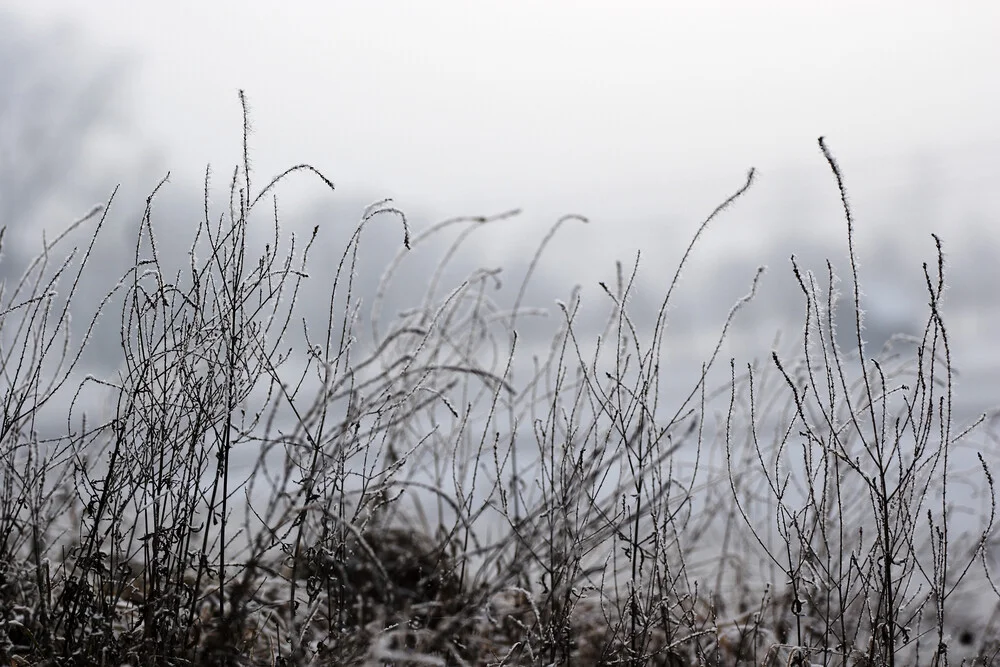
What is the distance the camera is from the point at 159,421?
6.49 feet

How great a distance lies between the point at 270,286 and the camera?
79.4 inches

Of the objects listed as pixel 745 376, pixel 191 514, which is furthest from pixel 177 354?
pixel 745 376

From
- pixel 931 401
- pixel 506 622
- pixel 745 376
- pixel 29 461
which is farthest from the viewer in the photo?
pixel 506 622

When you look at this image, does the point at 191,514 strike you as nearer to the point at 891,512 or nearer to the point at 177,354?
the point at 177,354

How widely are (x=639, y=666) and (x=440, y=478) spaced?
909 millimetres

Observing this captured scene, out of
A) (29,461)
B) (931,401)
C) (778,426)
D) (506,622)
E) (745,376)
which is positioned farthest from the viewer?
(506,622)

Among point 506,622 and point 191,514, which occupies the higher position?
point 191,514

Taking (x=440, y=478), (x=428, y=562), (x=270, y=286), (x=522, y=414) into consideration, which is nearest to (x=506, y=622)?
(x=428, y=562)

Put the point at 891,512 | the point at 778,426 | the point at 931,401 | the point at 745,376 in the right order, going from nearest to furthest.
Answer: the point at 931,401
the point at 891,512
the point at 745,376
the point at 778,426

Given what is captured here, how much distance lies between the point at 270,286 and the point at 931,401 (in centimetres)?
148

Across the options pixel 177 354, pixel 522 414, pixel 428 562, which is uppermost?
pixel 177 354

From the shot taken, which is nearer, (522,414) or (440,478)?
(522,414)

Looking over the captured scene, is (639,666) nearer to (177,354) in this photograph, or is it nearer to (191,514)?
(191,514)

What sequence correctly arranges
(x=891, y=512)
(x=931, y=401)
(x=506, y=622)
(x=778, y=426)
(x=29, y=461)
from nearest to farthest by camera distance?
(x=931, y=401) < (x=29, y=461) < (x=891, y=512) < (x=778, y=426) < (x=506, y=622)
